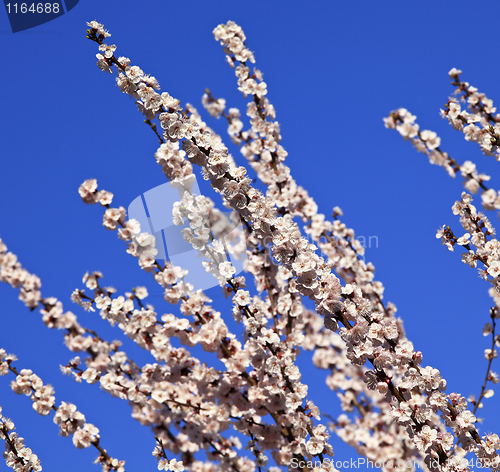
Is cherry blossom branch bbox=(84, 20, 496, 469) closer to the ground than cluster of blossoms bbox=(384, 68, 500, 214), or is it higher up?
closer to the ground

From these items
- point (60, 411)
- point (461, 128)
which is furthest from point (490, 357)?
point (60, 411)

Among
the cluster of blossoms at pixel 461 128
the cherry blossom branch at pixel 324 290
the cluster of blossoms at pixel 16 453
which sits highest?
the cluster of blossoms at pixel 461 128

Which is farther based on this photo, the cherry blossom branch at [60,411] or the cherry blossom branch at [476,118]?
the cherry blossom branch at [476,118]

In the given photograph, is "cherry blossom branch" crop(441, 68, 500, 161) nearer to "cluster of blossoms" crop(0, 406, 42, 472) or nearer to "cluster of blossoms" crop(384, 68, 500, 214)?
"cluster of blossoms" crop(384, 68, 500, 214)

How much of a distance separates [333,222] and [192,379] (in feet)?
14.3

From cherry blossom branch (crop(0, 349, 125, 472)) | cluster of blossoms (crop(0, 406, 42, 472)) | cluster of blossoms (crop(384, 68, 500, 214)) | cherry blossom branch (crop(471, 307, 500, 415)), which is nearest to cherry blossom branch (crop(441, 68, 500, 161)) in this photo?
cluster of blossoms (crop(384, 68, 500, 214))

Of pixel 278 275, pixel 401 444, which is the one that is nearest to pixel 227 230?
pixel 278 275

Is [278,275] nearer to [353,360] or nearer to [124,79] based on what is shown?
[353,360]

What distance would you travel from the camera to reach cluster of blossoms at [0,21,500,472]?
3990 mm

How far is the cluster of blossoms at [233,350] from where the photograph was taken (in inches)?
157

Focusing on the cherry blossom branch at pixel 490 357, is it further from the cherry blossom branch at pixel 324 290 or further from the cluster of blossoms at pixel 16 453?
the cluster of blossoms at pixel 16 453

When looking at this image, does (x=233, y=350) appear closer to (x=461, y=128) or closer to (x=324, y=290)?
(x=324, y=290)

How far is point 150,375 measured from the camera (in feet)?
14.2

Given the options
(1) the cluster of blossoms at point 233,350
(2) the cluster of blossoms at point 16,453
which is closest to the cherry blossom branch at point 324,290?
(1) the cluster of blossoms at point 233,350
